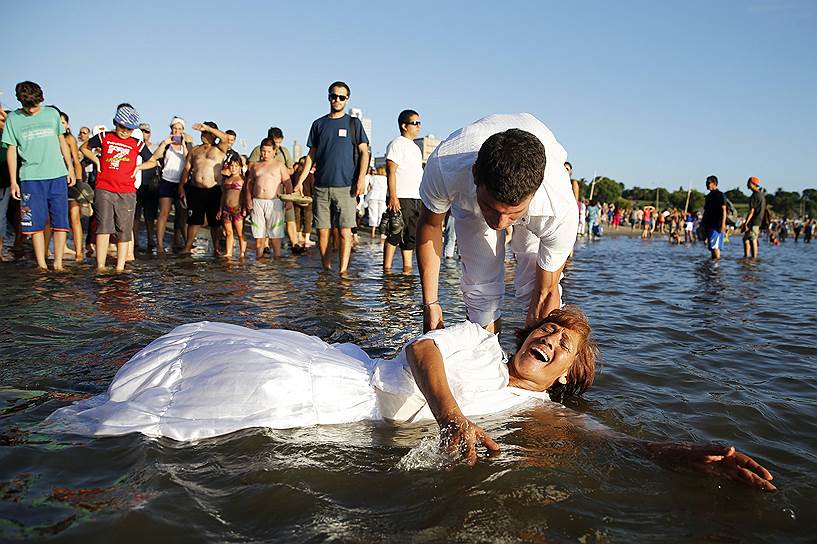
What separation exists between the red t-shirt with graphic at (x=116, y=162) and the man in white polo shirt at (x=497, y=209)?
240 inches

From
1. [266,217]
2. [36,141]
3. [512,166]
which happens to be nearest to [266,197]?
[266,217]

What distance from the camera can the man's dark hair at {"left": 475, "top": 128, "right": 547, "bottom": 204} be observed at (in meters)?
3.01

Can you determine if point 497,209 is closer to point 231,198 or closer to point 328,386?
point 328,386

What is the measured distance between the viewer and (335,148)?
9234mm

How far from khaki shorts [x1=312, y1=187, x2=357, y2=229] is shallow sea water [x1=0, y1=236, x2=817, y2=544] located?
350cm

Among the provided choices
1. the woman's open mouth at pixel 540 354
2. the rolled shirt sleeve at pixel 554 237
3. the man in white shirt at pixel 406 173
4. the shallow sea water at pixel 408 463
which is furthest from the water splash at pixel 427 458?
the man in white shirt at pixel 406 173

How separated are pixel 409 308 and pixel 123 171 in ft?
15.7

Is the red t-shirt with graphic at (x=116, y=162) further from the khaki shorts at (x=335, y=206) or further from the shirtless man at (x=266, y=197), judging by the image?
the shirtless man at (x=266, y=197)

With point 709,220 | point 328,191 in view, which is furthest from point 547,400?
point 709,220

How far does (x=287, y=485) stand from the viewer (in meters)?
2.56

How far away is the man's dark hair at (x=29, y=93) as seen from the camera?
797cm

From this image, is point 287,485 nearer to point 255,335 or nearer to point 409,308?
point 255,335

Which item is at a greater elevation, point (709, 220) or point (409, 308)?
point (709, 220)

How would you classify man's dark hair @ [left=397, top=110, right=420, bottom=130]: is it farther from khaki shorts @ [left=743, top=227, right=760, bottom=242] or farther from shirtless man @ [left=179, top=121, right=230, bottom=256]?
khaki shorts @ [left=743, top=227, right=760, bottom=242]
